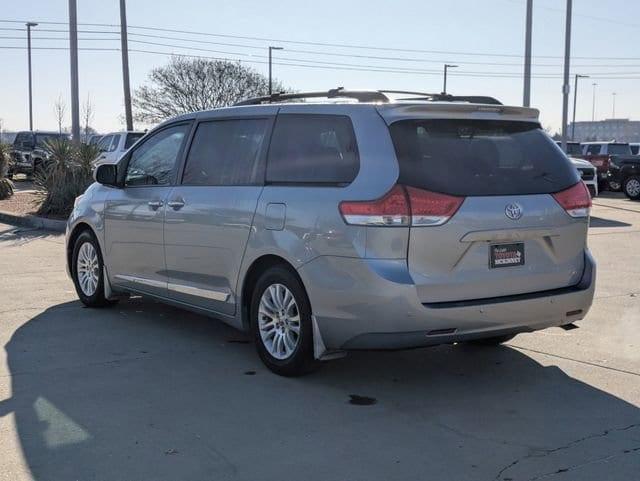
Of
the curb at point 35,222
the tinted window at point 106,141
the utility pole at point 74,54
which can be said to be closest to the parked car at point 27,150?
the tinted window at point 106,141

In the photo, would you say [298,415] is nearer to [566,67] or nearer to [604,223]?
[604,223]

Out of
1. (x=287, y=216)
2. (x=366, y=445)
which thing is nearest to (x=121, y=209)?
(x=287, y=216)

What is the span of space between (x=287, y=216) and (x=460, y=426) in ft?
5.74

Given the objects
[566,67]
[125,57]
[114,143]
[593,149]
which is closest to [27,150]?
[125,57]

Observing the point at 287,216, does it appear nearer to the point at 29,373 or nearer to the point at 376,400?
the point at 376,400

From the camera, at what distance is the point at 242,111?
586 cm

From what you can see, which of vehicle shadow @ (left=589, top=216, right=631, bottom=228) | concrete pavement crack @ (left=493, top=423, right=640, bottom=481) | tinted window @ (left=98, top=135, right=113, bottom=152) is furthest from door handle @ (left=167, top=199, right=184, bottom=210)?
tinted window @ (left=98, top=135, right=113, bottom=152)

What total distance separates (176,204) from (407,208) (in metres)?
2.29

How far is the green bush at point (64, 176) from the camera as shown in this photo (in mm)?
15906

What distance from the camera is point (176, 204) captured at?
608 cm

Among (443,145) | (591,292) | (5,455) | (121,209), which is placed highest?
(443,145)

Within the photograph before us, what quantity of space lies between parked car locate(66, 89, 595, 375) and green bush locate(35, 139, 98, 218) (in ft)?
35.1

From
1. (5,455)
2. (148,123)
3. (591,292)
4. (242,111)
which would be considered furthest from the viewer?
(148,123)

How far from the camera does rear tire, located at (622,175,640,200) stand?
77.4 feet
